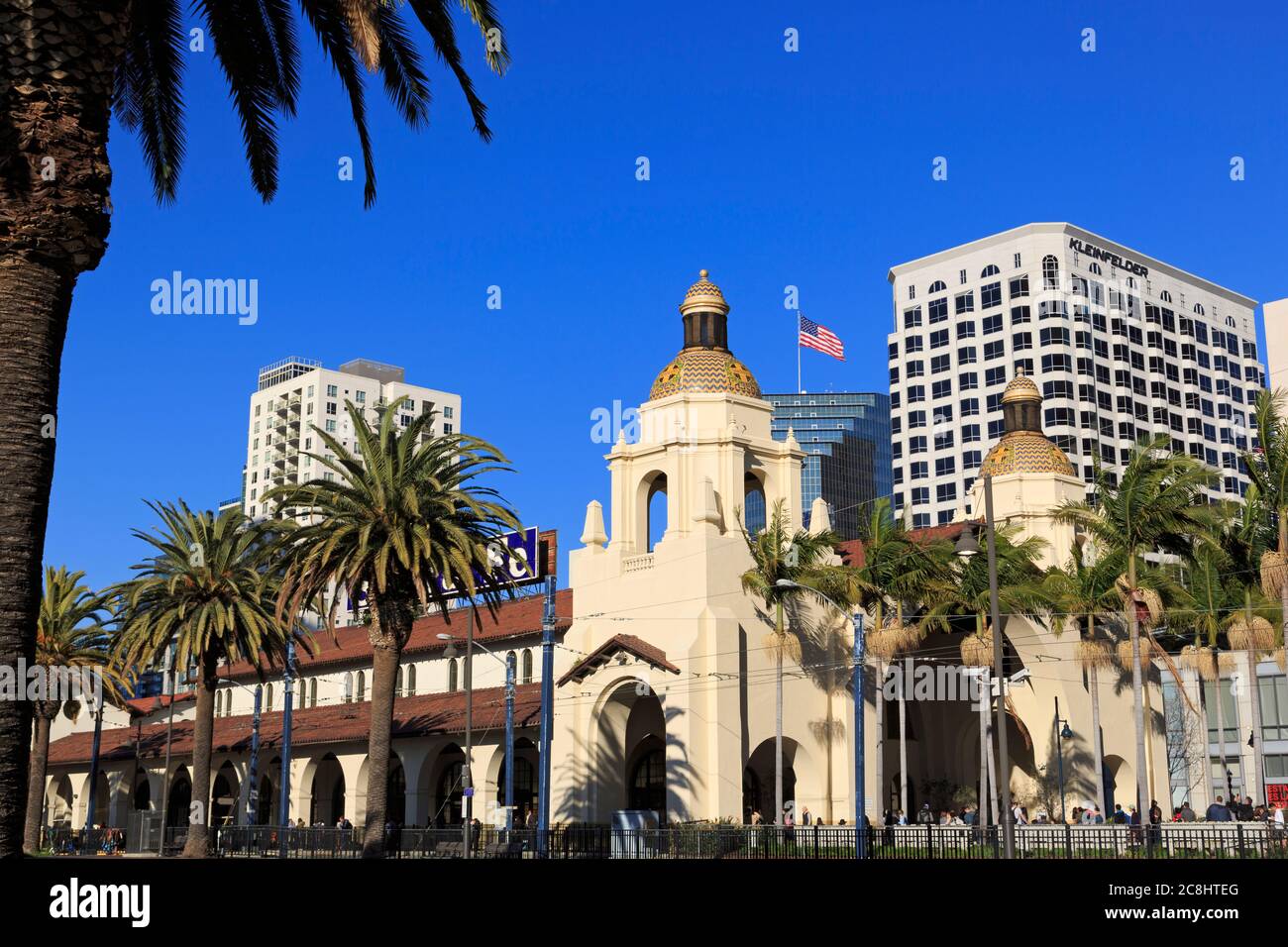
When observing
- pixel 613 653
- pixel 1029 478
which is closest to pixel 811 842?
pixel 613 653

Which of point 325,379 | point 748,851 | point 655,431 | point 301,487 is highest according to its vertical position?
point 325,379

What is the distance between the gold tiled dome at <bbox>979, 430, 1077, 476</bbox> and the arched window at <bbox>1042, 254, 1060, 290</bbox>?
63421 mm

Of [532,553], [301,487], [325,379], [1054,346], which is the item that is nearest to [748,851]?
[301,487]

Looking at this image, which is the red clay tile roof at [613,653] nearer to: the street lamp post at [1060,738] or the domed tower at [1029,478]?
the street lamp post at [1060,738]

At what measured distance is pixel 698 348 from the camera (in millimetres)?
55625

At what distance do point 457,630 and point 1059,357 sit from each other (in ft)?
240

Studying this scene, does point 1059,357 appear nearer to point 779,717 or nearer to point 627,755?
point 627,755

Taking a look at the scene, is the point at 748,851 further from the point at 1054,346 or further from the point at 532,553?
the point at 1054,346

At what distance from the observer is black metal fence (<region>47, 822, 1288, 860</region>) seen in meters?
33.9

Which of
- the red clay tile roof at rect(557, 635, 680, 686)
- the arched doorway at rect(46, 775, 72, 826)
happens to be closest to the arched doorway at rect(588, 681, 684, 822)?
the red clay tile roof at rect(557, 635, 680, 686)

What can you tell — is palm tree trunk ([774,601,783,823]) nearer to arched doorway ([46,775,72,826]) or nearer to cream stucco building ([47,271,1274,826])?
cream stucco building ([47,271,1274,826])

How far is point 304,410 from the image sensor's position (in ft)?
574
